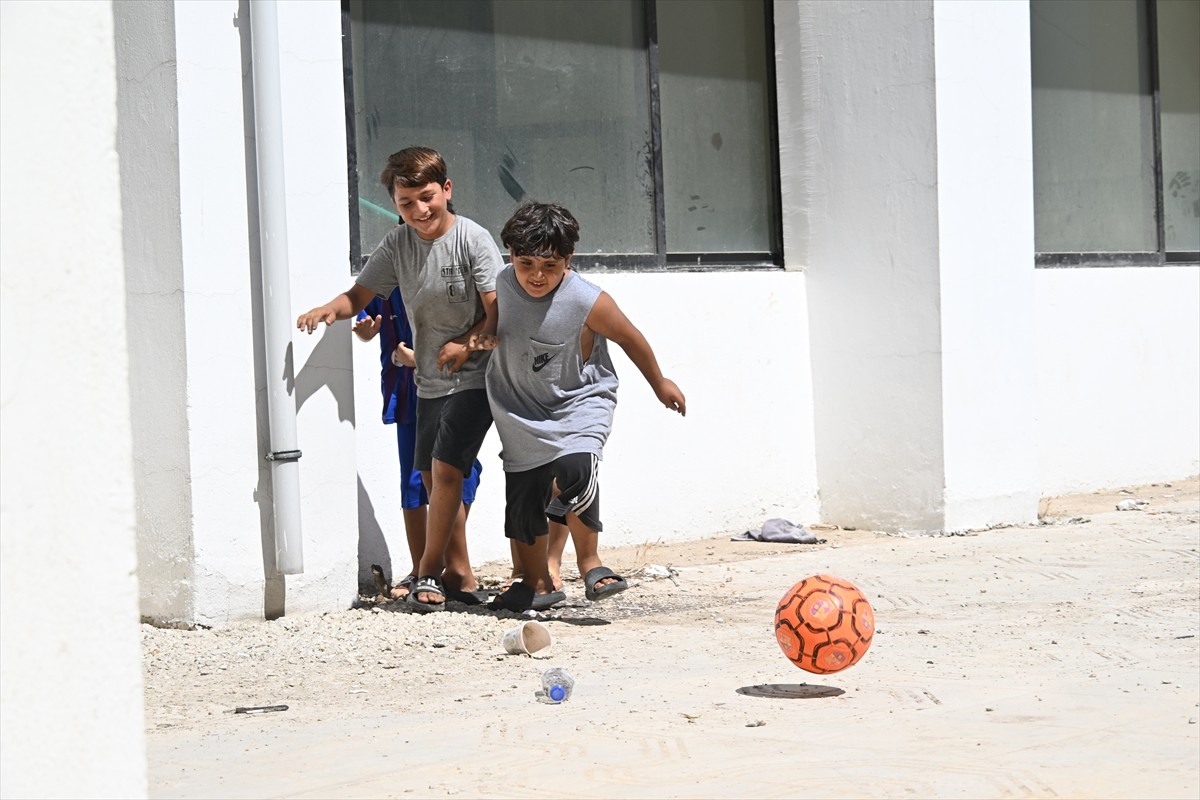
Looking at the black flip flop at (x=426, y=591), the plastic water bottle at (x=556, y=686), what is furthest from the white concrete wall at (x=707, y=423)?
the plastic water bottle at (x=556, y=686)

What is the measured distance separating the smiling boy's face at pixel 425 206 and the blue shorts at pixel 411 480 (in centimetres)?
99

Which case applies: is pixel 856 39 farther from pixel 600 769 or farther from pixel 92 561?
pixel 92 561

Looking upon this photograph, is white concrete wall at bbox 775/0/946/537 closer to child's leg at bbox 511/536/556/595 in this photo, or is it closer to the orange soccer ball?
child's leg at bbox 511/536/556/595

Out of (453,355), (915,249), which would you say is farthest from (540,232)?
(915,249)

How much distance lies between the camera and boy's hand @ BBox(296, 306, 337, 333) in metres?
6.23

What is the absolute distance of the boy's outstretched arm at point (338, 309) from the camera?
20.5ft

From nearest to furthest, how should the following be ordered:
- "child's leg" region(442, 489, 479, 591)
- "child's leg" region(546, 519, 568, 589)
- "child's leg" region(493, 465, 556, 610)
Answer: "child's leg" region(493, 465, 556, 610), "child's leg" region(442, 489, 479, 591), "child's leg" region(546, 519, 568, 589)

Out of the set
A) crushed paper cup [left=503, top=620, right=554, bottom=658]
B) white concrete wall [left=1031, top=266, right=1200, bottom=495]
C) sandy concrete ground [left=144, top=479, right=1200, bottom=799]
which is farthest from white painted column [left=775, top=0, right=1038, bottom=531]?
crushed paper cup [left=503, top=620, right=554, bottom=658]

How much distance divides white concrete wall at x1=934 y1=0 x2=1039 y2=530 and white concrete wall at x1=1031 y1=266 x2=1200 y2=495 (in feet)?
3.89

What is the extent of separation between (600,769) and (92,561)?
2.61 meters

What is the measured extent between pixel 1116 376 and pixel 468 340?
20.2 feet

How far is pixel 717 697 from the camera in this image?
507cm

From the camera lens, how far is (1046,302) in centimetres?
1050

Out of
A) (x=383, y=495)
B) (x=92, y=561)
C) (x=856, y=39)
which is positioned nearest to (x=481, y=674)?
(x=383, y=495)
